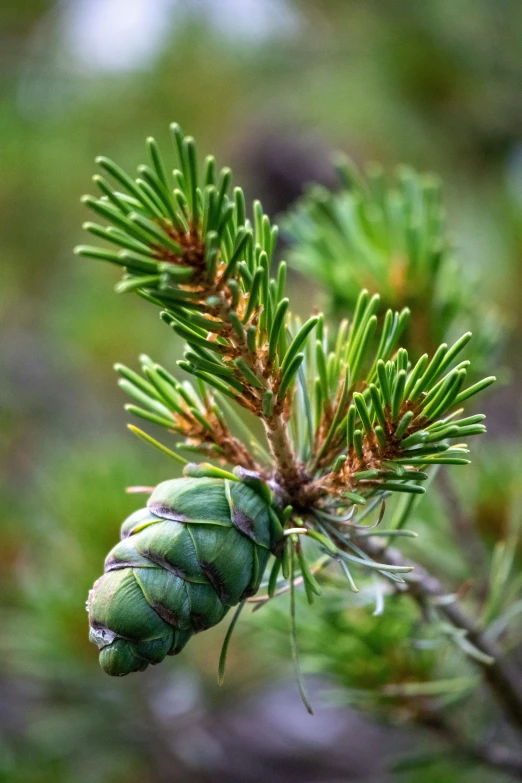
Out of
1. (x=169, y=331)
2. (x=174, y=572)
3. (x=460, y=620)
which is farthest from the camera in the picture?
(x=169, y=331)

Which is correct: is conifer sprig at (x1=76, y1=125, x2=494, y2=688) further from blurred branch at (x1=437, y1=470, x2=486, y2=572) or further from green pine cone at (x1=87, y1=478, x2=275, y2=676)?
blurred branch at (x1=437, y1=470, x2=486, y2=572)

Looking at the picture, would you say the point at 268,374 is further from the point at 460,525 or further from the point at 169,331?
the point at 169,331

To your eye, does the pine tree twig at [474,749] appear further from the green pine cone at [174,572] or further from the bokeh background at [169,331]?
the green pine cone at [174,572]

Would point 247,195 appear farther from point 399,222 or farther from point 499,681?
point 499,681

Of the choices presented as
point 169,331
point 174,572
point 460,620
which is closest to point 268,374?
point 174,572

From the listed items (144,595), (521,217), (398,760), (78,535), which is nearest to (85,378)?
(78,535)

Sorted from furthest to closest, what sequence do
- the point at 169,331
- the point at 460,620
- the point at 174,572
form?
the point at 169,331 < the point at 460,620 < the point at 174,572
